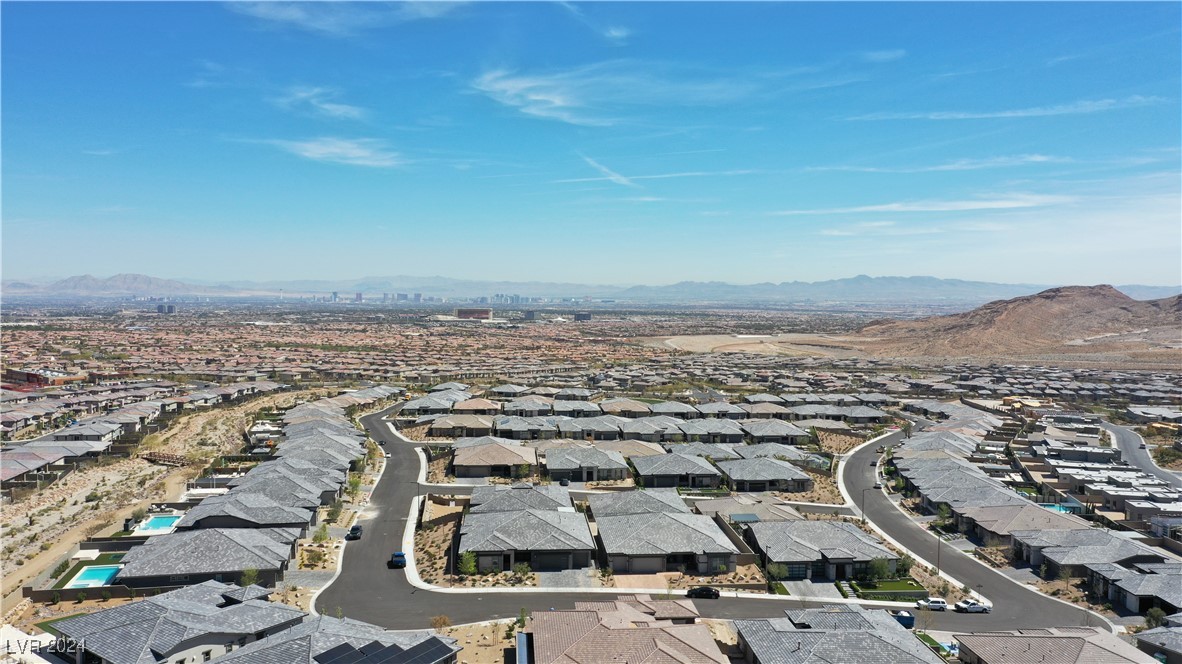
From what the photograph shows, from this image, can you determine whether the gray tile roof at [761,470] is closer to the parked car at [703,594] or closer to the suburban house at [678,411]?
the parked car at [703,594]

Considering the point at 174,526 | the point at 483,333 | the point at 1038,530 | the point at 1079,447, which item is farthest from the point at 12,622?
the point at 483,333

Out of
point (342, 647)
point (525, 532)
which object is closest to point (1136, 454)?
point (525, 532)

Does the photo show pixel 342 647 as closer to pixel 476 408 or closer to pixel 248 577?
pixel 248 577

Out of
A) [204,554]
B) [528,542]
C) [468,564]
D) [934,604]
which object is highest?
[204,554]

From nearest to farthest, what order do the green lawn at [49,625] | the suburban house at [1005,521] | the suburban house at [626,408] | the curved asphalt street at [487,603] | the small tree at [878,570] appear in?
the green lawn at [49,625] < the curved asphalt street at [487,603] < the small tree at [878,570] < the suburban house at [1005,521] < the suburban house at [626,408]

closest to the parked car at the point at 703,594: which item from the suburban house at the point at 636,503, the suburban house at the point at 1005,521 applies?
the suburban house at the point at 636,503

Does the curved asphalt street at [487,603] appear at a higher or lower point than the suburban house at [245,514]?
lower
